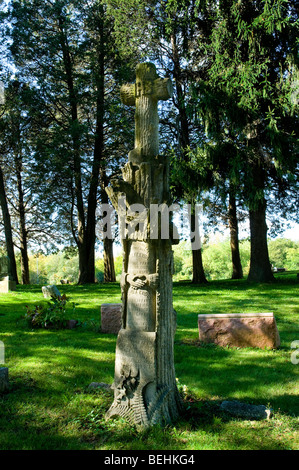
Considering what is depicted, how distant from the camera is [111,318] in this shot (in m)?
7.75

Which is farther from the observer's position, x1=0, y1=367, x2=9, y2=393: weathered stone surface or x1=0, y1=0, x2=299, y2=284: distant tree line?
x1=0, y1=0, x2=299, y2=284: distant tree line

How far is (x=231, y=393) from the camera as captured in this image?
15.3 feet

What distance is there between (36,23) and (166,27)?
729cm

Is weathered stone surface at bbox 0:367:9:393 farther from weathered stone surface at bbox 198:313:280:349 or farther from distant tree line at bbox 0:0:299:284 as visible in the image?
distant tree line at bbox 0:0:299:284

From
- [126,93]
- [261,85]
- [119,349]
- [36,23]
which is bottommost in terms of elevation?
[119,349]

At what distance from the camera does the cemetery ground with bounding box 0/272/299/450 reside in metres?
3.40

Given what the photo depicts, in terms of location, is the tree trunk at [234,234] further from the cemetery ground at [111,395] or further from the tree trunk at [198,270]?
the cemetery ground at [111,395]

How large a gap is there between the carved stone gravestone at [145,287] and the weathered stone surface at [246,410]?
0.60 metres

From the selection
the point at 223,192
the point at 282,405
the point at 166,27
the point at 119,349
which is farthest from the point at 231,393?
the point at 166,27

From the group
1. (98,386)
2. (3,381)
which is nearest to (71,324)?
(3,381)

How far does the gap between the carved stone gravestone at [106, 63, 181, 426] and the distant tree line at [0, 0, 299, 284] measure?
33.0ft

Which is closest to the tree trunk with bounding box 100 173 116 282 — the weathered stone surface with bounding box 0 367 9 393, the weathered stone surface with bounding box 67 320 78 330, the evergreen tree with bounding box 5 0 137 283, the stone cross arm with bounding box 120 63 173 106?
the evergreen tree with bounding box 5 0 137 283

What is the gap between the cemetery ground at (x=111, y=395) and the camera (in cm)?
340
